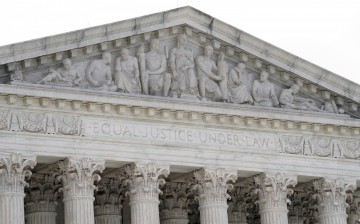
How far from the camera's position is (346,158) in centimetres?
4800

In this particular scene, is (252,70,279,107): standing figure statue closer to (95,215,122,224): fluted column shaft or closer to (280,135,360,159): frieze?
(280,135,360,159): frieze

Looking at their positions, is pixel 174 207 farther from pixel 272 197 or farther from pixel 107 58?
pixel 107 58

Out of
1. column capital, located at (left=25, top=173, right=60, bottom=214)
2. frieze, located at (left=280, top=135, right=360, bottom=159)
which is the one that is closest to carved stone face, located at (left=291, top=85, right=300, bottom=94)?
frieze, located at (left=280, top=135, right=360, bottom=159)

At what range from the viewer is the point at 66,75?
42781 mm

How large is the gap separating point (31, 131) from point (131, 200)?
4.62m

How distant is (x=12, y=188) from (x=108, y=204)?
6663 mm

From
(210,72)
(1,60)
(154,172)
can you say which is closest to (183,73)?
(210,72)

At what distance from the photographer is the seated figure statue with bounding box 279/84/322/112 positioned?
47.1m

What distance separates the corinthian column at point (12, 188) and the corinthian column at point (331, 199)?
1224cm

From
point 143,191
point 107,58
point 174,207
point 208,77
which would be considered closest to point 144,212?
point 143,191

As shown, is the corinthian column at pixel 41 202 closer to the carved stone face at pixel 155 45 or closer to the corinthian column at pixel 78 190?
the corinthian column at pixel 78 190

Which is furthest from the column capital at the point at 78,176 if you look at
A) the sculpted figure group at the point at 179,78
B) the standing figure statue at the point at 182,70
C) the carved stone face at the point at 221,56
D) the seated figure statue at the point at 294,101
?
the seated figure statue at the point at 294,101

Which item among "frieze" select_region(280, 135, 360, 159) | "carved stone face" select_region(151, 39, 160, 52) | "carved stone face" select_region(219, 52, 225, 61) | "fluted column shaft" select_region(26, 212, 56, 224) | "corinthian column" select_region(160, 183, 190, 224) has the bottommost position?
"fluted column shaft" select_region(26, 212, 56, 224)

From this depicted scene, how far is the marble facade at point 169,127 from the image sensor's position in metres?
41.9
